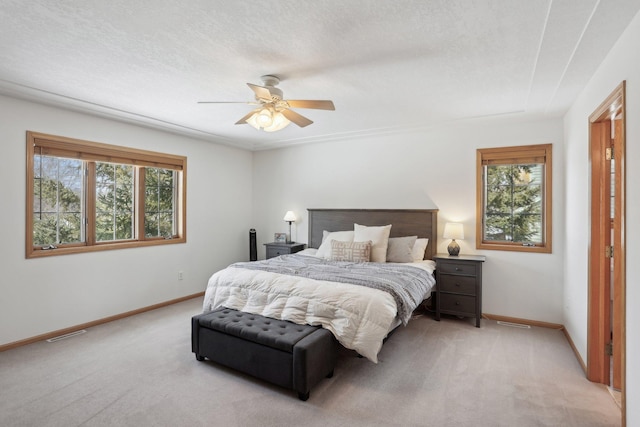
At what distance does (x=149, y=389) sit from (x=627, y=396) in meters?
3.11

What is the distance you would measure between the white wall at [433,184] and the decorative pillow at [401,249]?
0.54m

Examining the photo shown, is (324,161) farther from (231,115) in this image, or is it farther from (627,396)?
(627,396)

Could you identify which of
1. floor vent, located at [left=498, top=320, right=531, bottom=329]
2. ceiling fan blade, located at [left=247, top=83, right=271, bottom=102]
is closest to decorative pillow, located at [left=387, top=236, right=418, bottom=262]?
floor vent, located at [left=498, top=320, right=531, bottom=329]

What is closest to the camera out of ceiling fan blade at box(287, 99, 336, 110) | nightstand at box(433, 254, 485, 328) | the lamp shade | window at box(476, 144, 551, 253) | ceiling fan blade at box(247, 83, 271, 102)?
ceiling fan blade at box(247, 83, 271, 102)

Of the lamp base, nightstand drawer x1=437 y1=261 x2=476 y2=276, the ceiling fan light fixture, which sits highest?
the ceiling fan light fixture

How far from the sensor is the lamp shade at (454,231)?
13.7 feet

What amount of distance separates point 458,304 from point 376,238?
1.26 metres

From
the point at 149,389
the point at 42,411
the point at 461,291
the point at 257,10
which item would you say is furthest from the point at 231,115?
the point at 461,291

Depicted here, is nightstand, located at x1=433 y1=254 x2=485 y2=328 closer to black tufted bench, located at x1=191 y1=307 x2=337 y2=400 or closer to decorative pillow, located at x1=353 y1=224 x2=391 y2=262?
decorative pillow, located at x1=353 y1=224 x2=391 y2=262

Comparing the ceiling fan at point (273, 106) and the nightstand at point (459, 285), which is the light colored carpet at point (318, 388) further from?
the ceiling fan at point (273, 106)

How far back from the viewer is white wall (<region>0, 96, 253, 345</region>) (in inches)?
129

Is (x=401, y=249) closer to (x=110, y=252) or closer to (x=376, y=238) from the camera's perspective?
(x=376, y=238)

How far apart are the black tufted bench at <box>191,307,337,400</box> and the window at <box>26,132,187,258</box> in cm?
207

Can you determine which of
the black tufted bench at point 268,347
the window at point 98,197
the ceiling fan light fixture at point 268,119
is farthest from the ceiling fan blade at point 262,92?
the window at point 98,197
